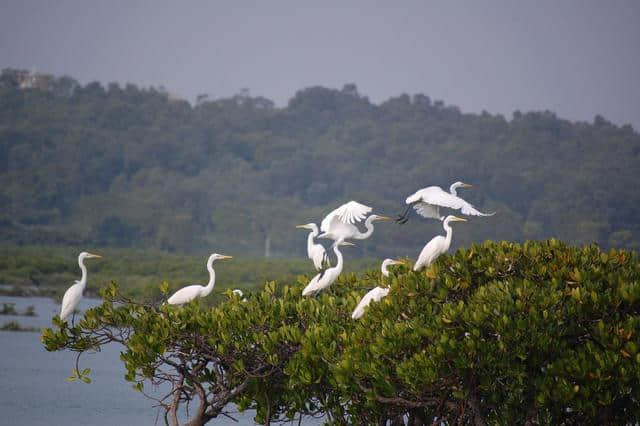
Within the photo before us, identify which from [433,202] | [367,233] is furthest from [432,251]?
[367,233]

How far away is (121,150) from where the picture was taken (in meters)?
73.4

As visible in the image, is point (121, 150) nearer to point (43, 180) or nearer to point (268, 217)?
point (43, 180)

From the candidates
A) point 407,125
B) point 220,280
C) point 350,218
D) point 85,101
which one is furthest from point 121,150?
point 350,218

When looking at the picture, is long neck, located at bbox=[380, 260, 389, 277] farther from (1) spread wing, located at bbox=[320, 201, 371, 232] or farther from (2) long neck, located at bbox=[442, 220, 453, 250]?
(1) spread wing, located at bbox=[320, 201, 371, 232]

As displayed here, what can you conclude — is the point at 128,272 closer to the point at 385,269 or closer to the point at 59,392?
the point at 59,392

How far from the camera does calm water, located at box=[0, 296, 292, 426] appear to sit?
52.0ft

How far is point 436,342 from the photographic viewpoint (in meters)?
7.96

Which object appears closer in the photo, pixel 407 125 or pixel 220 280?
pixel 220 280

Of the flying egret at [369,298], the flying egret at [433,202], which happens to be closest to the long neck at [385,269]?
the flying egret at [369,298]

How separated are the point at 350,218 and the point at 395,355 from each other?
7.52ft

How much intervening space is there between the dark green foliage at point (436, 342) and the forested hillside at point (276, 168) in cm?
4511

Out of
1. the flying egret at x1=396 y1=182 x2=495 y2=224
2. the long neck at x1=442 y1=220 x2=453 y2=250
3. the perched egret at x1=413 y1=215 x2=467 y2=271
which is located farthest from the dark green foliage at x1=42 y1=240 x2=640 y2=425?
the flying egret at x1=396 y1=182 x2=495 y2=224

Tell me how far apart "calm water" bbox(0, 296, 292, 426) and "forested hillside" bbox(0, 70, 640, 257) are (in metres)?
31.4

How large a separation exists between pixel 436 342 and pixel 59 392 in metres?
11.4
